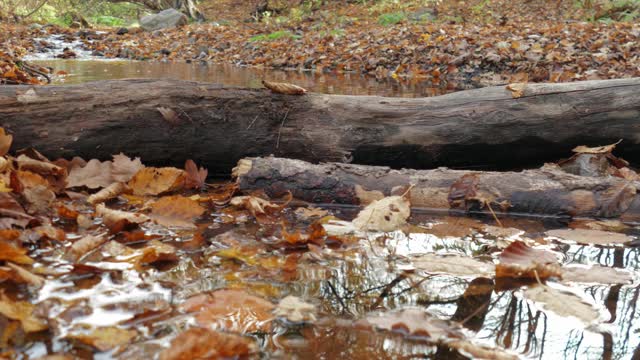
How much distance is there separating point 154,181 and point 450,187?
52.4 inches

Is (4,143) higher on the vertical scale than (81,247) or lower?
higher

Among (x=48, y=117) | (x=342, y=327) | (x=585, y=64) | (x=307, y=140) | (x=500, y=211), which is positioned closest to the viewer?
(x=342, y=327)

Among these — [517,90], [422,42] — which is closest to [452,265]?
[517,90]

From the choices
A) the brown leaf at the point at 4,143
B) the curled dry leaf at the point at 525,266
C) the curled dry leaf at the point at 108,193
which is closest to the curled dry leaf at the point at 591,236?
the curled dry leaf at the point at 525,266

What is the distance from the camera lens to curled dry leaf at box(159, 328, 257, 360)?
1.25 meters

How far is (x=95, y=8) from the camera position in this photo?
30938 mm

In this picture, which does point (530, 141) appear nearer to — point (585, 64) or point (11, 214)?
point (11, 214)

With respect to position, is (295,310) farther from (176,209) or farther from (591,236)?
(591,236)

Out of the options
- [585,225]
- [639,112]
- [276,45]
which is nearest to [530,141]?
[639,112]

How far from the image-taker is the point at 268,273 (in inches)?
71.1

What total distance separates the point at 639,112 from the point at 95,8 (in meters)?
31.9

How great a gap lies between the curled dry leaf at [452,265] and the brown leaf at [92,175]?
58.5 inches

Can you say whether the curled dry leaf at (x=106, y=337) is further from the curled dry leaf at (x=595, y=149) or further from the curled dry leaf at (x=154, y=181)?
the curled dry leaf at (x=595, y=149)

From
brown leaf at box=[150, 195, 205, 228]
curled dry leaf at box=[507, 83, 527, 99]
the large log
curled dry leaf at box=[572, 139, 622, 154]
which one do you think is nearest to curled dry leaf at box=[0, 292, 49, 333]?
brown leaf at box=[150, 195, 205, 228]
